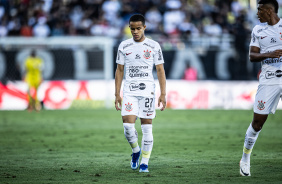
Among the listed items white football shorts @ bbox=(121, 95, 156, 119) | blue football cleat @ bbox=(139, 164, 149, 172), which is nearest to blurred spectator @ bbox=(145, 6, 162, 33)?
white football shorts @ bbox=(121, 95, 156, 119)

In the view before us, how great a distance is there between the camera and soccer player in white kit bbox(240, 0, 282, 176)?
7.57 meters

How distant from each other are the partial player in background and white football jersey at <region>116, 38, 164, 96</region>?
48.4 ft

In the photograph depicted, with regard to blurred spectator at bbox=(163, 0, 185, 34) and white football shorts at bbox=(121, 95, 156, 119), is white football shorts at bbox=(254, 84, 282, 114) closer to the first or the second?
white football shorts at bbox=(121, 95, 156, 119)

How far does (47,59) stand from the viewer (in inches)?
955

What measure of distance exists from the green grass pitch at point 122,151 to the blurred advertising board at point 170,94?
12.9ft

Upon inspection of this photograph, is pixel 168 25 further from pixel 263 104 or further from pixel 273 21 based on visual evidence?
pixel 263 104

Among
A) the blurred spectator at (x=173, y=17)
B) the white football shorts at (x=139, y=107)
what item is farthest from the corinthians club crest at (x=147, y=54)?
the blurred spectator at (x=173, y=17)

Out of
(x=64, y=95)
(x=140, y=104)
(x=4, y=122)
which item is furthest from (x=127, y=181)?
(x=64, y=95)

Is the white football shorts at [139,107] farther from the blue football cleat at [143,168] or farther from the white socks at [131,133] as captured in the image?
the blue football cleat at [143,168]

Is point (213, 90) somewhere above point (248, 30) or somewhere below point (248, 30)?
below

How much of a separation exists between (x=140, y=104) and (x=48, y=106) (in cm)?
1605

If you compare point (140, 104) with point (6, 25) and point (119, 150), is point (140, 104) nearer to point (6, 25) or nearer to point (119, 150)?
point (119, 150)

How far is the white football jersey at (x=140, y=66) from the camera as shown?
8.34m

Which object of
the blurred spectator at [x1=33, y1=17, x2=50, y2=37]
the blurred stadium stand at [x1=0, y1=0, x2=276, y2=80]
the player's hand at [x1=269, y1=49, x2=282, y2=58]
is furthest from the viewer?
the blurred spectator at [x1=33, y1=17, x2=50, y2=37]
